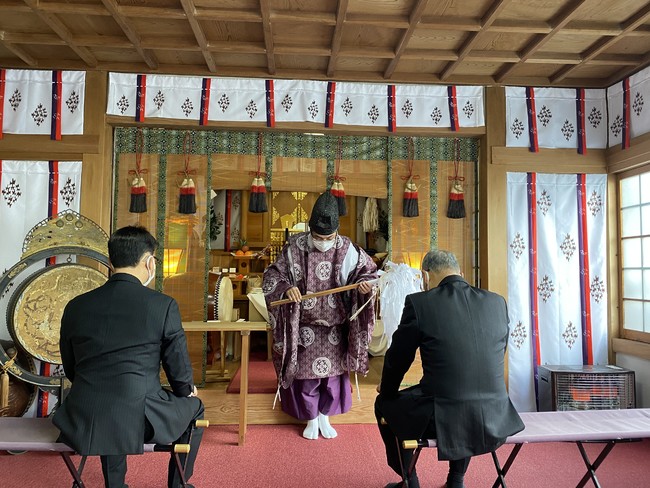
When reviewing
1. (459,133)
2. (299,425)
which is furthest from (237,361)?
(459,133)

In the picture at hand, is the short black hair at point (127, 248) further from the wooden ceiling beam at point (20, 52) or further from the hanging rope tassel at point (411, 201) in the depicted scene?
the hanging rope tassel at point (411, 201)

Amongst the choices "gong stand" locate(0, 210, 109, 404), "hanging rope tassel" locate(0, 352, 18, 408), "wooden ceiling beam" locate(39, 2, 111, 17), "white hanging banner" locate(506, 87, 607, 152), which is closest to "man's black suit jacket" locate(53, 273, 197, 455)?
"gong stand" locate(0, 210, 109, 404)

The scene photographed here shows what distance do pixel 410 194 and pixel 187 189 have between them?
214cm

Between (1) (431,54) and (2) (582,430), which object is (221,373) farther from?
(1) (431,54)

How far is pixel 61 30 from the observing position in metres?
3.29

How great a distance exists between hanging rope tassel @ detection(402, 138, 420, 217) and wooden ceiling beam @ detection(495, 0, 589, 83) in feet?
3.51

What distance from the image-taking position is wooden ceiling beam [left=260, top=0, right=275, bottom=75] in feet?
9.79

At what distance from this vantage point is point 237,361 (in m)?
5.54

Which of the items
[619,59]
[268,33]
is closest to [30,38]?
[268,33]

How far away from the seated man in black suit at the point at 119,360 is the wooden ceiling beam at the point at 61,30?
7.02ft

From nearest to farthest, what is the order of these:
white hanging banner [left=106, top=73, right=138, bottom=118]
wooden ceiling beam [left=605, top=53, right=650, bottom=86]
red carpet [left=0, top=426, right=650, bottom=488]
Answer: red carpet [left=0, top=426, right=650, bottom=488] < wooden ceiling beam [left=605, top=53, right=650, bottom=86] < white hanging banner [left=106, top=73, right=138, bottom=118]

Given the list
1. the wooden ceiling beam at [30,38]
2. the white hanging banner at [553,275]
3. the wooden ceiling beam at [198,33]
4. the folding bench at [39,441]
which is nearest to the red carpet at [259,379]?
the folding bench at [39,441]

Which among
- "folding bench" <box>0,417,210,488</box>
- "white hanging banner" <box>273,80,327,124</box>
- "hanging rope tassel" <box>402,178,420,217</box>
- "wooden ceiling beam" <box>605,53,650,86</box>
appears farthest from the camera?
"hanging rope tassel" <box>402,178,420,217</box>

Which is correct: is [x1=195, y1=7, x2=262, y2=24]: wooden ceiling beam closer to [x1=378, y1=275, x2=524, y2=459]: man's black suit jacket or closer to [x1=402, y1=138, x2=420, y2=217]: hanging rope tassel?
[x1=402, y1=138, x2=420, y2=217]: hanging rope tassel
